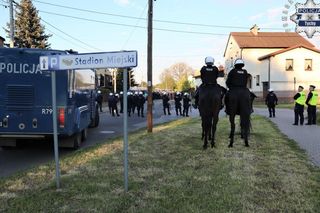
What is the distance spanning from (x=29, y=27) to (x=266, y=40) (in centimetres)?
3438

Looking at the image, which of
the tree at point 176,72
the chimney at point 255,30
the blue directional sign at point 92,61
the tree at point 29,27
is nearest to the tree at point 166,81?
the tree at point 176,72

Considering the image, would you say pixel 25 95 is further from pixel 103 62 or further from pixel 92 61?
pixel 103 62

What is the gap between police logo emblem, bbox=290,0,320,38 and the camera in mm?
17641

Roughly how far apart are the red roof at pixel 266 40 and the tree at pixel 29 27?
28516 millimetres

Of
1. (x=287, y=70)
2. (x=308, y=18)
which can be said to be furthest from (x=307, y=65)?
(x=308, y=18)

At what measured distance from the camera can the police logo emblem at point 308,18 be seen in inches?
695

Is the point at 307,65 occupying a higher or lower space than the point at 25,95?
higher

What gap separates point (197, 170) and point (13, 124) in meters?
5.94

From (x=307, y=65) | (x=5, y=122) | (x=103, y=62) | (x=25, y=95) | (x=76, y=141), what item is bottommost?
(x=76, y=141)

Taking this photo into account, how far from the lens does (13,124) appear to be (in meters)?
12.2

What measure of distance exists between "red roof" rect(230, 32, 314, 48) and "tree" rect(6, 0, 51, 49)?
28.5 m

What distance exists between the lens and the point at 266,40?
68.1 metres

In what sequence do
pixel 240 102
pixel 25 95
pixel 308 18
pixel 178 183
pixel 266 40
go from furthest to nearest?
pixel 266 40 < pixel 308 18 < pixel 25 95 < pixel 240 102 < pixel 178 183

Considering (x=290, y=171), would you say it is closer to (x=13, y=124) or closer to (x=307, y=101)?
(x=13, y=124)
